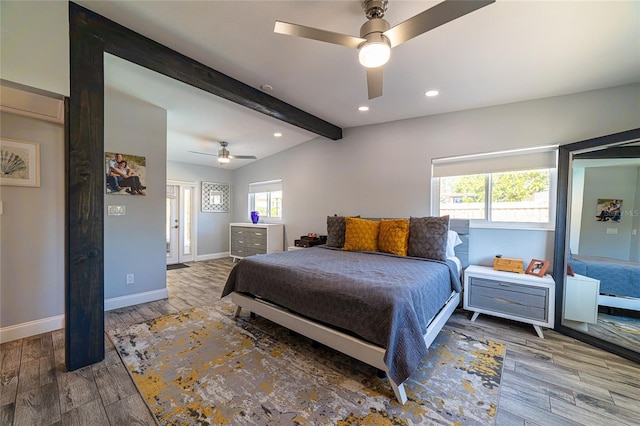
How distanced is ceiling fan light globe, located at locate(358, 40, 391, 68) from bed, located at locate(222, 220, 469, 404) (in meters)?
1.60

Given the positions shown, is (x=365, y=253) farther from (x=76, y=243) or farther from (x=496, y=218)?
(x=76, y=243)

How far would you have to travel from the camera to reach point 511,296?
2656 mm

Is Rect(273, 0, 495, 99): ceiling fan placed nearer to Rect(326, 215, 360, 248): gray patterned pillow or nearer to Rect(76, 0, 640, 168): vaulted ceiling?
Rect(76, 0, 640, 168): vaulted ceiling

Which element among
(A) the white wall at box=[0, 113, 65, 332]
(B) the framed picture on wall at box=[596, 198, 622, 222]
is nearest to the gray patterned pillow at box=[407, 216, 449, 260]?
(B) the framed picture on wall at box=[596, 198, 622, 222]

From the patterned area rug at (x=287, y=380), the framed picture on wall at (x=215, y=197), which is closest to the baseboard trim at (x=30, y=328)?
the patterned area rug at (x=287, y=380)

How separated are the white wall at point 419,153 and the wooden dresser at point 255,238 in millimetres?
258

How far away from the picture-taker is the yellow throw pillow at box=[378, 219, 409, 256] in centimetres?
314

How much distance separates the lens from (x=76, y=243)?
187cm

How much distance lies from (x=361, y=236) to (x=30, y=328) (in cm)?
369

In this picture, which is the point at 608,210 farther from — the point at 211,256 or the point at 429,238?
the point at 211,256

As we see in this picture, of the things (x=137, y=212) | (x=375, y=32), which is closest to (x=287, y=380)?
(x=375, y=32)

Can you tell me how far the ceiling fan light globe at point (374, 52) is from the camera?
1.61 metres

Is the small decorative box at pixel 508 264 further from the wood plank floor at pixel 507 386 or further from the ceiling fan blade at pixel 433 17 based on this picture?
the ceiling fan blade at pixel 433 17

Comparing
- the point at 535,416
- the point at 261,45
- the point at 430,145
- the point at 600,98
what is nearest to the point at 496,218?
the point at 430,145
